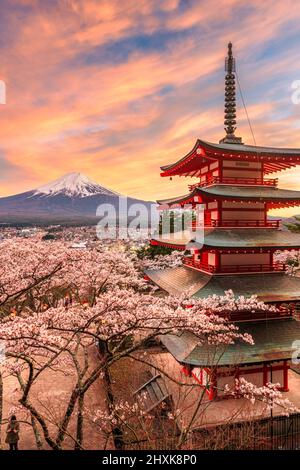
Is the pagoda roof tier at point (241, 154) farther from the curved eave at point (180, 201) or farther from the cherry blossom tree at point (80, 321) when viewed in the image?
the cherry blossom tree at point (80, 321)

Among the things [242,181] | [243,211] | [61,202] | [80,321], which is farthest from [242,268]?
[61,202]

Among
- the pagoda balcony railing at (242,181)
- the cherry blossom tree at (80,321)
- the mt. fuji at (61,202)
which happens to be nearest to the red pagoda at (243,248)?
the pagoda balcony railing at (242,181)

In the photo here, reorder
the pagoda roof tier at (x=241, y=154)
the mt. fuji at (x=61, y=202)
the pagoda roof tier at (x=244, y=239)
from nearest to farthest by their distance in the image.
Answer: the pagoda roof tier at (x=244, y=239) < the pagoda roof tier at (x=241, y=154) < the mt. fuji at (x=61, y=202)

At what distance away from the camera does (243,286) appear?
42.0 ft

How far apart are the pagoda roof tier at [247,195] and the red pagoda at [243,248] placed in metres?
0.04

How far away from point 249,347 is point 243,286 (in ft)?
7.88

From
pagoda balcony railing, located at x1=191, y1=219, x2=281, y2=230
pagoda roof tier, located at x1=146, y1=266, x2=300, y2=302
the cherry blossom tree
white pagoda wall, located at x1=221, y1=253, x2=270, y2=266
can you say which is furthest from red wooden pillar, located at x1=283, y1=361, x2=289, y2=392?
pagoda balcony railing, located at x1=191, y1=219, x2=281, y2=230

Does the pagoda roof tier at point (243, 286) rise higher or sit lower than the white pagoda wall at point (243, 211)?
lower

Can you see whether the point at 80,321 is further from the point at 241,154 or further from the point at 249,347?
the point at 241,154

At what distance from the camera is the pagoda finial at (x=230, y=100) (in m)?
15.0

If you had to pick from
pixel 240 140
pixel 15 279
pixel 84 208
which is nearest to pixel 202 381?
pixel 15 279

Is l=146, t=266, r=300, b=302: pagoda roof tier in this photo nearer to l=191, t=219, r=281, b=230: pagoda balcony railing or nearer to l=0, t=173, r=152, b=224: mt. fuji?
l=191, t=219, r=281, b=230: pagoda balcony railing

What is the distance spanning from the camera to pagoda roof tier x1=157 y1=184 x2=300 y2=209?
12654 millimetres
